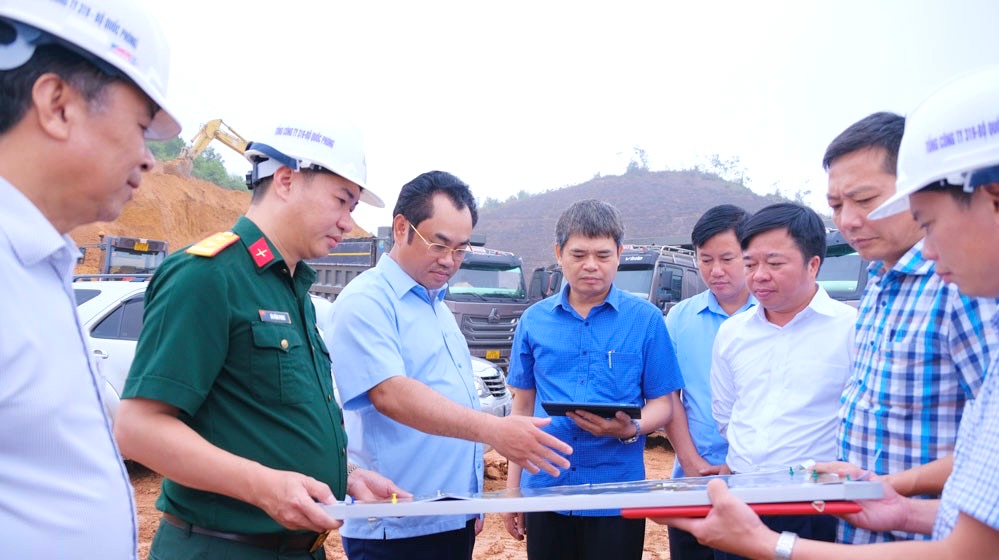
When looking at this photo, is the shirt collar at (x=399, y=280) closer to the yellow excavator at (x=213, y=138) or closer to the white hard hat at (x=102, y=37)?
the white hard hat at (x=102, y=37)

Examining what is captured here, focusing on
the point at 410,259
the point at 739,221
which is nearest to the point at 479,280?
the point at 739,221

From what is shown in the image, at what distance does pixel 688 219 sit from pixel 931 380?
42081 millimetres

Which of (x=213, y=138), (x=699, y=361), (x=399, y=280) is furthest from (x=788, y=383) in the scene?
(x=213, y=138)

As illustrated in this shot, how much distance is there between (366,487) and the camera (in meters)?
2.18

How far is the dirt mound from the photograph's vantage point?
27.8 meters

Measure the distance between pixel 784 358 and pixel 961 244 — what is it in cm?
136

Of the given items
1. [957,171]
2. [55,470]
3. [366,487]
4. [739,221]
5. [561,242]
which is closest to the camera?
[55,470]

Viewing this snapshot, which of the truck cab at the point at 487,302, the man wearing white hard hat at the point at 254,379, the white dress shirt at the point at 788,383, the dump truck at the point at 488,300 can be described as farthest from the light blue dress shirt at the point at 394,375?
the truck cab at the point at 487,302

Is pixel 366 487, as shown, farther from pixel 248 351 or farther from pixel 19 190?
pixel 19 190

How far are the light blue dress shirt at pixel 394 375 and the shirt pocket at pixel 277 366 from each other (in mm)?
455

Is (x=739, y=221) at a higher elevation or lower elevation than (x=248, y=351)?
higher

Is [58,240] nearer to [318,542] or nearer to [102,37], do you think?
[102,37]

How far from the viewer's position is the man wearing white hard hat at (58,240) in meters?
1.11

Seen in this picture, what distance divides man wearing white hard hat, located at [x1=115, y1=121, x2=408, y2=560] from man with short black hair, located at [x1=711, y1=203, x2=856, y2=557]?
146 cm
